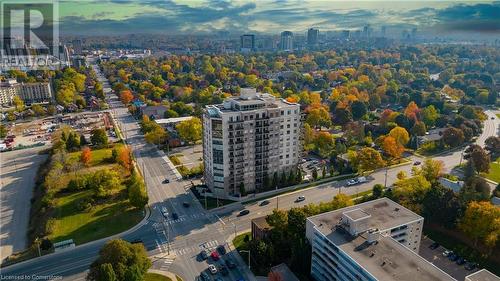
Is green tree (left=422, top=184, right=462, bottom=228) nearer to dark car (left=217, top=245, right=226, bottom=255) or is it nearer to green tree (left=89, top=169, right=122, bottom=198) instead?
dark car (left=217, top=245, right=226, bottom=255)

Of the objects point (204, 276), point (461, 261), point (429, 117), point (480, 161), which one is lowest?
point (204, 276)

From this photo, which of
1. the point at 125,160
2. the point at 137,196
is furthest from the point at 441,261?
the point at 125,160

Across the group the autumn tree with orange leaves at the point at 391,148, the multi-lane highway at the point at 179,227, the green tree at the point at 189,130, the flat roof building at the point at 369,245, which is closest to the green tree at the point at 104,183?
the multi-lane highway at the point at 179,227

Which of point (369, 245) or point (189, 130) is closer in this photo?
point (369, 245)

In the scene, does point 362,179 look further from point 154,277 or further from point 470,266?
point 154,277

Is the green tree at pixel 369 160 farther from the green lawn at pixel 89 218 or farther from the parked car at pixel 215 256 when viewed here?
the green lawn at pixel 89 218

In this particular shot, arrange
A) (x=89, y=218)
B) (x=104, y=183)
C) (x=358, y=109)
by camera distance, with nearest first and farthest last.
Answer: (x=89, y=218) < (x=104, y=183) < (x=358, y=109)

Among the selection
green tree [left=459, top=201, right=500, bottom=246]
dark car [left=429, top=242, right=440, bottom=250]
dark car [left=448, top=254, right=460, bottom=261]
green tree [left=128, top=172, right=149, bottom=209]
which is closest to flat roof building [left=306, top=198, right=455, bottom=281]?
dark car [left=429, top=242, right=440, bottom=250]
